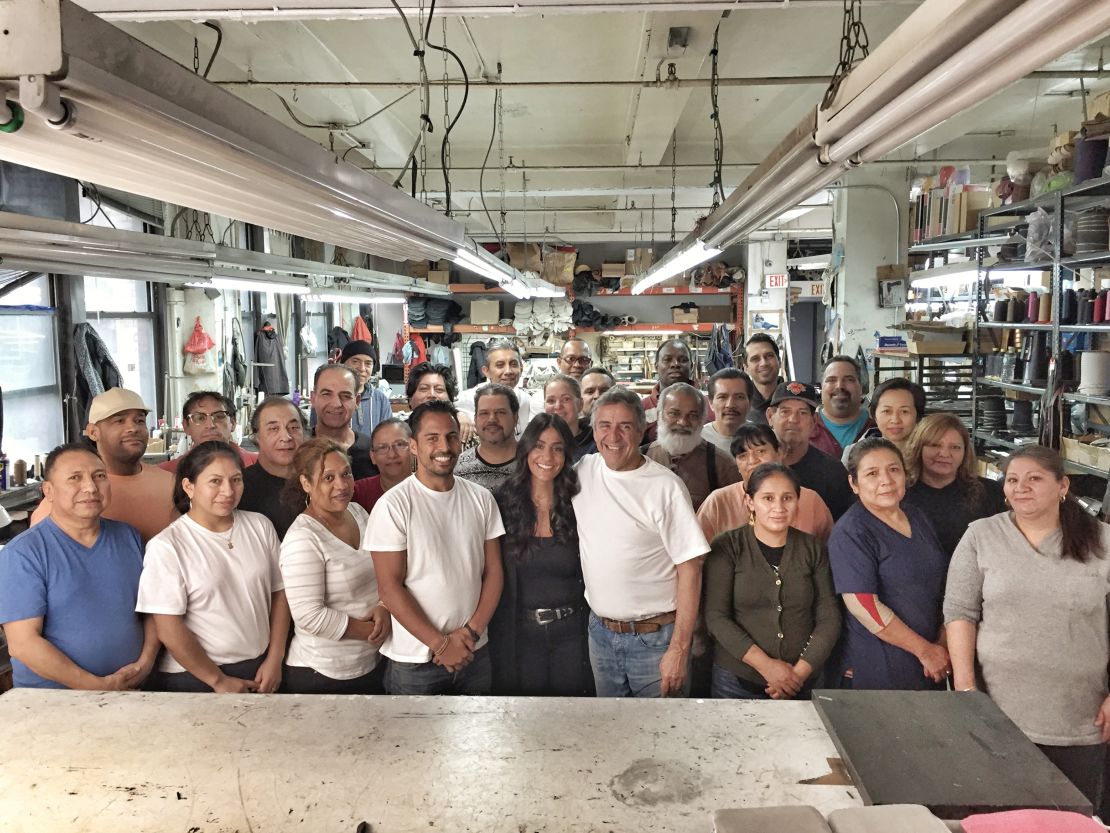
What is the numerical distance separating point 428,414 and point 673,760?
1.57m

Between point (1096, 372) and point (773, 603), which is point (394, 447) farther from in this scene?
point (1096, 372)

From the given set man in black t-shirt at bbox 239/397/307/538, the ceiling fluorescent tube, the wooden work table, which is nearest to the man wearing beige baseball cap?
man in black t-shirt at bbox 239/397/307/538

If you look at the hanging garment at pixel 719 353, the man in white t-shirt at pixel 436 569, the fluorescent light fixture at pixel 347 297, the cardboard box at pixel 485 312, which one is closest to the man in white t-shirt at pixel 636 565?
the man in white t-shirt at pixel 436 569

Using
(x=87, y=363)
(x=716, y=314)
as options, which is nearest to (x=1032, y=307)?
(x=87, y=363)

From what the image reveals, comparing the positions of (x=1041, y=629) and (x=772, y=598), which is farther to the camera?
(x=772, y=598)

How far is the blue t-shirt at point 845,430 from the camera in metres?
4.18

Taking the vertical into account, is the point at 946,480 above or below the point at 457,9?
below

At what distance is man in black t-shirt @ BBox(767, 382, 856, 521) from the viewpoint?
132 inches

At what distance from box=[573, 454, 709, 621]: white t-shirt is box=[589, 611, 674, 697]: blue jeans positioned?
0.25ft

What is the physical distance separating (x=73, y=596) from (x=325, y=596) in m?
0.79

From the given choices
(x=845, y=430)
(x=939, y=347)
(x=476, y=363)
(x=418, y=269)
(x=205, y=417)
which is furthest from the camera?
(x=418, y=269)

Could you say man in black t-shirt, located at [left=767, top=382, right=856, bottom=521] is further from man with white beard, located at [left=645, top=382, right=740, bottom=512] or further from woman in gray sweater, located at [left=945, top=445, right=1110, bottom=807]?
woman in gray sweater, located at [left=945, top=445, right=1110, bottom=807]

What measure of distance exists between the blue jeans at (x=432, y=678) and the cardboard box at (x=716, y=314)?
36.3ft

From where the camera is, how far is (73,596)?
2.47 metres
